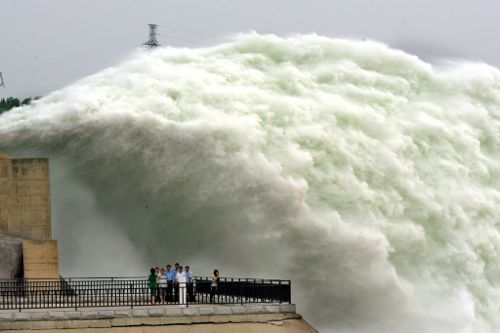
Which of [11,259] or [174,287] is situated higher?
[11,259]

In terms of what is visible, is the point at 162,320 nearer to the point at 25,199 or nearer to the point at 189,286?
the point at 189,286

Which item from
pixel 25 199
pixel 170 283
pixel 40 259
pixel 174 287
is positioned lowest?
pixel 174 287

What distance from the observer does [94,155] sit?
43.3 m

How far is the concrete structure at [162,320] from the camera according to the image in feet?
103

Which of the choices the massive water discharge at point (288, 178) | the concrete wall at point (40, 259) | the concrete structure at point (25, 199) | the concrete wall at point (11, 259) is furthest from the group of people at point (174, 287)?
the massive water discharge at point (288, 178)

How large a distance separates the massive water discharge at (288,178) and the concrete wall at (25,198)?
308 centimetres

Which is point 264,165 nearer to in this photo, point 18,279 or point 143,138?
point 143,138

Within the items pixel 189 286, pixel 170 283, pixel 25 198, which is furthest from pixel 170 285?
pixel 25 198

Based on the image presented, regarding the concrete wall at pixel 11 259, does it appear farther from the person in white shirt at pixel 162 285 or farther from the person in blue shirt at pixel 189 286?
the person in blue shirt at pixel 189 286

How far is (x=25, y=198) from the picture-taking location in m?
39.2

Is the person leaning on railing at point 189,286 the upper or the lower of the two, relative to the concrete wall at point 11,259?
lower

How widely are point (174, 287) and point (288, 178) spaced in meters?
7.14

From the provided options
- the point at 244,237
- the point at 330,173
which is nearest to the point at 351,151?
the point at 330,173

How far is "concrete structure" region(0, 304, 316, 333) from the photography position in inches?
1241
